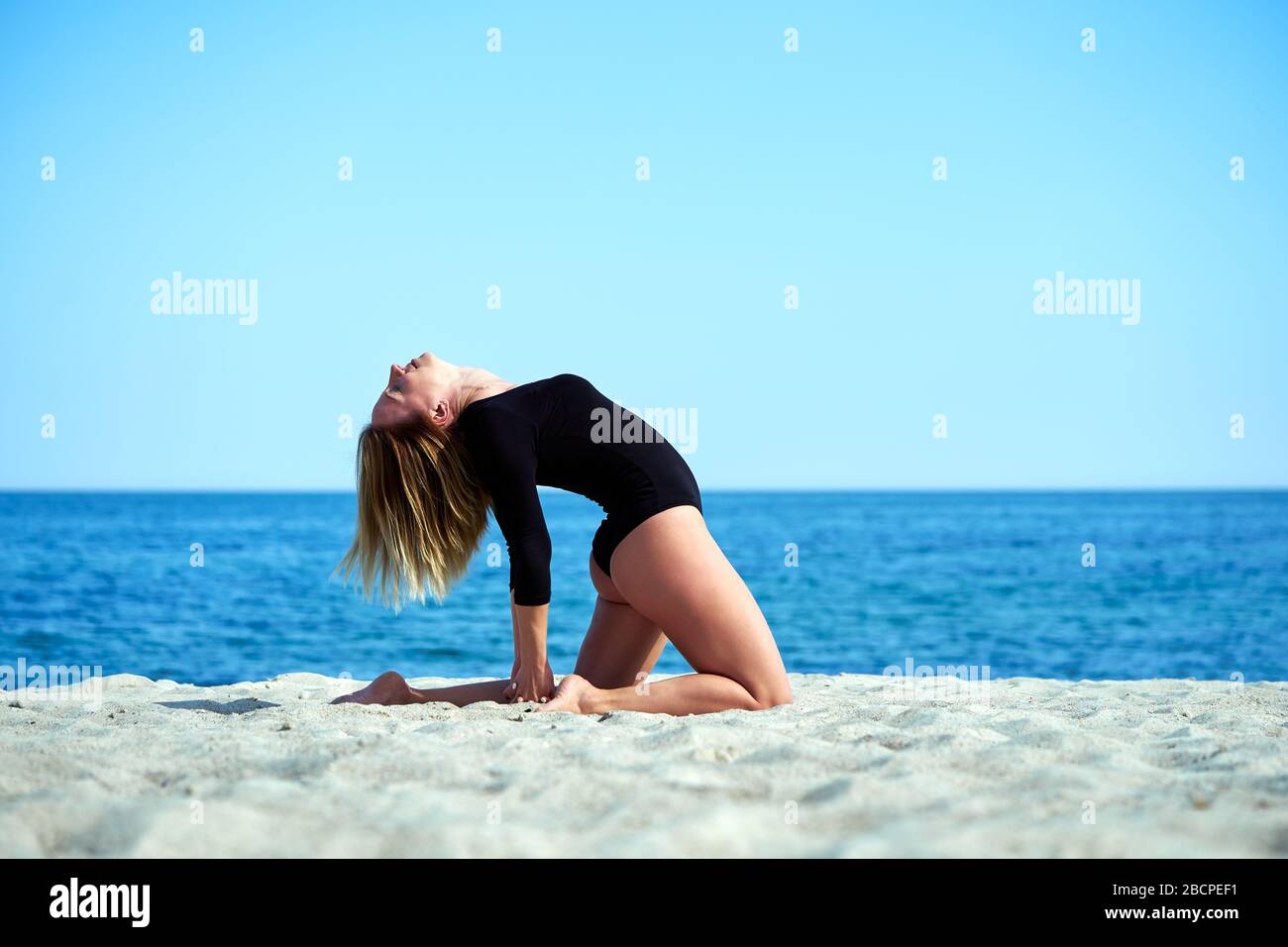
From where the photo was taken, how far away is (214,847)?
215cm

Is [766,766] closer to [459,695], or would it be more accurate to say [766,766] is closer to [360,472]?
[459,695]

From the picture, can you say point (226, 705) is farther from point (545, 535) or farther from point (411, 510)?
point (545, 535)

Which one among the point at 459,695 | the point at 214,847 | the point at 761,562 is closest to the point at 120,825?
the point at 214,847

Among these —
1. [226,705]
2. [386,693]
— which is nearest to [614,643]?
[386,693]

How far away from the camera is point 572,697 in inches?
149

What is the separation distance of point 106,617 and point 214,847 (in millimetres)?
14553

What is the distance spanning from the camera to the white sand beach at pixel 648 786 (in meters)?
2.16

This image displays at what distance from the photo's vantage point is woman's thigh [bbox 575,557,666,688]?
167 inches

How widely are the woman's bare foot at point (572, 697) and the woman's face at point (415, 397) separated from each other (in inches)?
44.9

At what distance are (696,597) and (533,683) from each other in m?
0.73

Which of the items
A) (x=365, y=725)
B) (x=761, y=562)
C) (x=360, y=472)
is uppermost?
(x=360, y=472)

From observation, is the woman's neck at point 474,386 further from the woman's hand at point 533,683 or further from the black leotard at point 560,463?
the woman's hand at point 533,683
